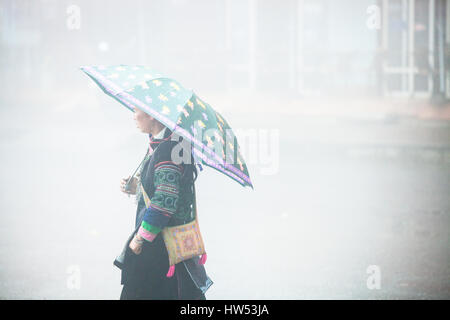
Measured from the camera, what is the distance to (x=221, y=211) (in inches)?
329

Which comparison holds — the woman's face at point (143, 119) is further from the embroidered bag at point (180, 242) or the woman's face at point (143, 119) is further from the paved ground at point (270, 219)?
the paved ground at point (270, 219)

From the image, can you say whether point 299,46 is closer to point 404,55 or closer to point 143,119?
point 404,55

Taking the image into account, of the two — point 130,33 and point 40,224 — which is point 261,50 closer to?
point 130,33

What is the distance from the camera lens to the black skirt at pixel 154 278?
362 centimetres

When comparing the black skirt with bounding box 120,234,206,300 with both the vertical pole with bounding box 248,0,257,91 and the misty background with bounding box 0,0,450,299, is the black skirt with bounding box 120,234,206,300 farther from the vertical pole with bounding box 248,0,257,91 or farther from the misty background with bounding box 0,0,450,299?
the vertical pole with bounding box 248,0,257,91

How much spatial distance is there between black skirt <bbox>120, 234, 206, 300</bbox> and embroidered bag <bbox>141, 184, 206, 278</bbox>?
0.05 m

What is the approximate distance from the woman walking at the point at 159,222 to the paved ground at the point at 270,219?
1660 millimetres

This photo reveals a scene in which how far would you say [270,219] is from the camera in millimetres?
7988

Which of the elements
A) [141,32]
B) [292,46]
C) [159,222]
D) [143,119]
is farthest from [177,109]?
[141,32]

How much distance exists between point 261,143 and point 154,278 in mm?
11311

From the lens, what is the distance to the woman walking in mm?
3473

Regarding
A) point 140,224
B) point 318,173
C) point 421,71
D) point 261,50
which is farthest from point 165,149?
point 261,50

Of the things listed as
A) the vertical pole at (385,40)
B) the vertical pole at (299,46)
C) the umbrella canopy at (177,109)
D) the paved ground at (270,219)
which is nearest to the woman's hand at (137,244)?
the umbrella canopy at (177,109)

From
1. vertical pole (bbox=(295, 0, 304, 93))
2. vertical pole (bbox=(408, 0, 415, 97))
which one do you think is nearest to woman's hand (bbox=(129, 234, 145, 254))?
vertical pole (bbox=(408, 0, 415, 97))
